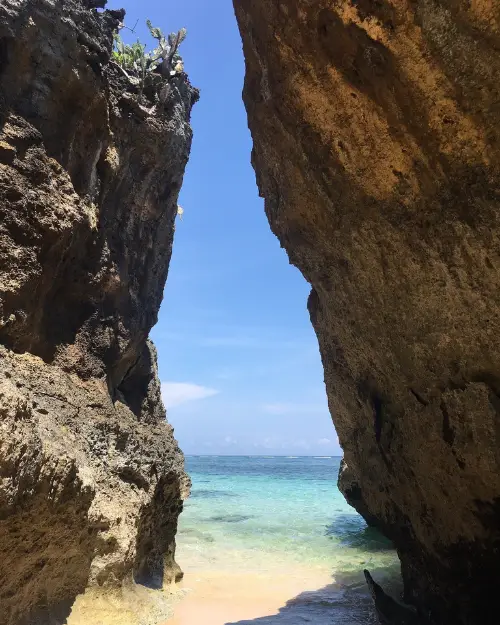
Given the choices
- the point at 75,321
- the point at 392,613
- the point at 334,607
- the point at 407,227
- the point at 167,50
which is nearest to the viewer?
the point at 407,227

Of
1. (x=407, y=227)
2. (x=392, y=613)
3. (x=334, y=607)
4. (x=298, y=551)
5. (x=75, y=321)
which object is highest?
(x=407, y=227)

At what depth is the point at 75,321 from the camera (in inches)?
260

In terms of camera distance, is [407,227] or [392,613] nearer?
[407,227]

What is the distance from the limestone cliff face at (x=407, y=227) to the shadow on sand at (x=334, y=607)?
83cm

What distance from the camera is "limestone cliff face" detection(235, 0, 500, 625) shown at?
A: 12.7 ft

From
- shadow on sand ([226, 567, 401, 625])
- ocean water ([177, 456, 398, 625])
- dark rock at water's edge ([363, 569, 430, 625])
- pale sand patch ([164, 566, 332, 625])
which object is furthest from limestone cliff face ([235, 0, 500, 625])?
pale sand patch ([164, 566, 332, 625])

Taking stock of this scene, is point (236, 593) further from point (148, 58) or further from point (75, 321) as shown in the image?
point (148, 58)

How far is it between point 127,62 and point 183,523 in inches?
515

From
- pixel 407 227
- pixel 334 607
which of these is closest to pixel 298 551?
pixel 334 607

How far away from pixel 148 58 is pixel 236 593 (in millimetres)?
9187

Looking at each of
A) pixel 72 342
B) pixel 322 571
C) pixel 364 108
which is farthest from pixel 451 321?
pixel 322 571

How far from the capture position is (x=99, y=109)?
691 cm

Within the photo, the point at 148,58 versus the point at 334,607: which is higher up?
the point at 148,58

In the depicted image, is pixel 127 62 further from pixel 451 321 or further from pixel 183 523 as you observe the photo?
pixel 183 523
